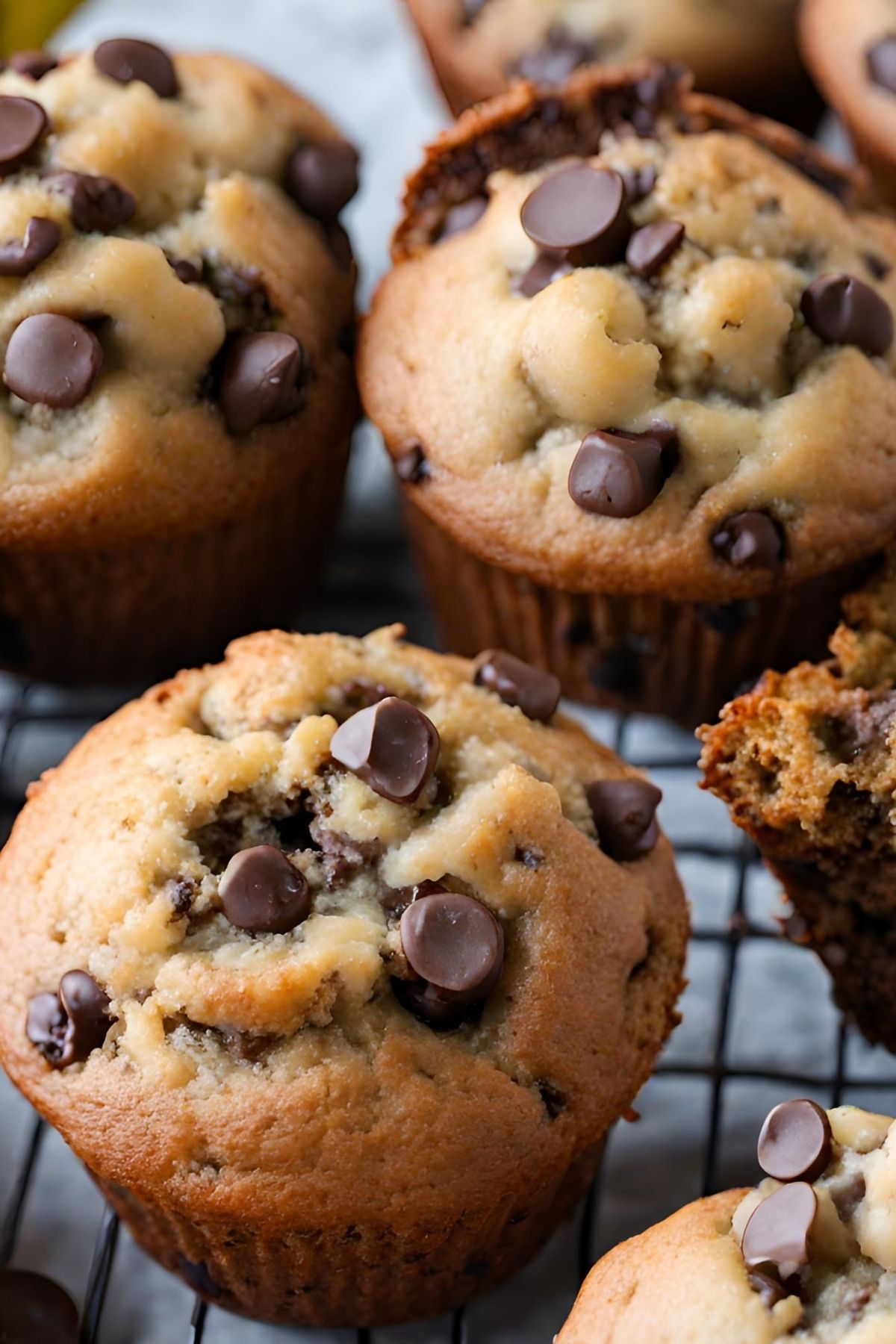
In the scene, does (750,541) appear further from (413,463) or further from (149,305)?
(149,305)

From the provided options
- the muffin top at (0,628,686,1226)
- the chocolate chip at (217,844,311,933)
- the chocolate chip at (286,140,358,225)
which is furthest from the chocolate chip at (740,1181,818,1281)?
the chocolate chip at (286,140,358,225)

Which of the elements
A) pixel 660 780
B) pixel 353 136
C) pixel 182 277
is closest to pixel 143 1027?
pixel 182 277

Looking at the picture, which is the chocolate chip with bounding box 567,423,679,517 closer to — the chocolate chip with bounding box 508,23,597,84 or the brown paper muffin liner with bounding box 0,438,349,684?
the brown paper muffin liner with bounding box 0,438,349,684

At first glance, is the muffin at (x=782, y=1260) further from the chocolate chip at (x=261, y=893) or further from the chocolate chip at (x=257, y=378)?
the chocolate chip at (x=257, y=378)

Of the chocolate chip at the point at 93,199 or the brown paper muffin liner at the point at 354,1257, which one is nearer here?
the brown paper muffin liner at the point at 354,1257

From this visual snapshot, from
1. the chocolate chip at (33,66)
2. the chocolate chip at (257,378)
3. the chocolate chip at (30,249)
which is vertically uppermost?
the chocolate chip at (33,66)

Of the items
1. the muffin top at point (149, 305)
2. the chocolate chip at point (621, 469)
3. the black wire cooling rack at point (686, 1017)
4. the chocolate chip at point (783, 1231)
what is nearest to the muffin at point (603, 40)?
the muffin top at point (149, 305)

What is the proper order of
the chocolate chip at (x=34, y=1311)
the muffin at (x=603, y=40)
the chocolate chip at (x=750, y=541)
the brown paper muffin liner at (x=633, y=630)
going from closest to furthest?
1. the chocolate chip at (x=34, y=1311)
2. the chocolate chip at (x=750, y=541)
3. the brown paper muffin liner at (x=633, y=630)
4. the muffin at (x=603, y=40)
